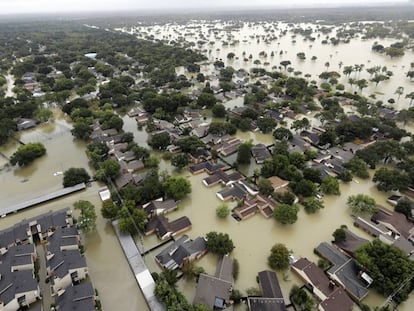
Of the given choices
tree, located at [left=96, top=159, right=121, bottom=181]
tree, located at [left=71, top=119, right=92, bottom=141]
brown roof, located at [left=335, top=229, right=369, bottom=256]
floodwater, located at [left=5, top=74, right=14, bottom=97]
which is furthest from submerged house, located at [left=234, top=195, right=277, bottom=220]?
floodwater, located at [left=5, top=74, right=14, bottom=97]

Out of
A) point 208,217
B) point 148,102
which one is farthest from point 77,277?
point 148,102

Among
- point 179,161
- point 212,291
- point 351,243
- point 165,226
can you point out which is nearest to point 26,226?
point 165,226

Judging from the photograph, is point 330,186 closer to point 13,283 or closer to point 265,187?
point 265,187

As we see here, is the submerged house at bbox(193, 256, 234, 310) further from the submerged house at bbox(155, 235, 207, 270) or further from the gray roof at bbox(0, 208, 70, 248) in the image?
the gray roof at bbox(0, 208, 70, 248)

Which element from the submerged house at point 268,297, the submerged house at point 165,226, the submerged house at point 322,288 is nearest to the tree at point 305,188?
the submerged house at point 322,288

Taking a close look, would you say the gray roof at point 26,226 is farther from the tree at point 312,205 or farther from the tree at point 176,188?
the tree at point 312,205

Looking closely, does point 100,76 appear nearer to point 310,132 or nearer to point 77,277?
point 310,132
